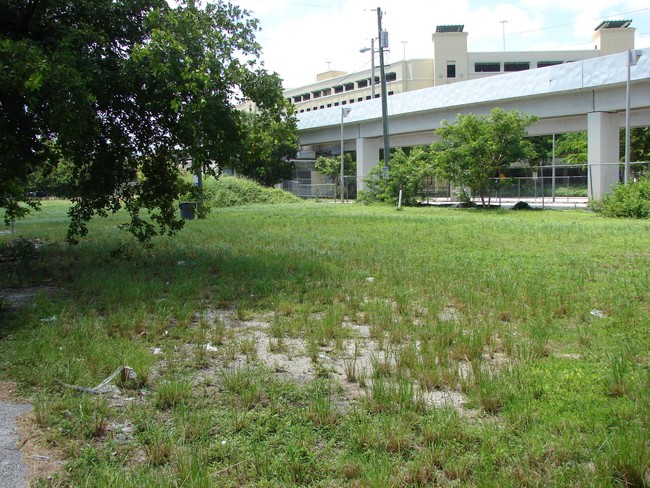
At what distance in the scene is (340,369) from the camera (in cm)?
558

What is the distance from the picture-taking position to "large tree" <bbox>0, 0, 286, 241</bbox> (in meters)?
9.00

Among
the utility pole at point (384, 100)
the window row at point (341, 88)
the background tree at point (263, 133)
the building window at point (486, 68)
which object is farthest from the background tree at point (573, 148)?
the background tree at point (263, 133)

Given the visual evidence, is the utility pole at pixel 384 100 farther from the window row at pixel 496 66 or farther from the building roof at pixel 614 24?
the building roof at pixel 614 24

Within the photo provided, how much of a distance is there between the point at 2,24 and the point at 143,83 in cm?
250

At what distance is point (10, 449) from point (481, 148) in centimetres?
3037

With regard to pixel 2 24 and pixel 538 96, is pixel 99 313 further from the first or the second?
pixel 538 96

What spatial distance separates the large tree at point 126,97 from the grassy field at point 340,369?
166 cm

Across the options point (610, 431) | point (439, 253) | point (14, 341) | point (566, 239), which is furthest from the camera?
point (566, 239)

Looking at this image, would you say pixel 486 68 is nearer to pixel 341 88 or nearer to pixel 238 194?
pixel 341 88

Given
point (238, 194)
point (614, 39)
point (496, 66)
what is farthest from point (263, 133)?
point (614, 39)

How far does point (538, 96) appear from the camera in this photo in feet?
116

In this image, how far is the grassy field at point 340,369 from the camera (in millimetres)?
3639

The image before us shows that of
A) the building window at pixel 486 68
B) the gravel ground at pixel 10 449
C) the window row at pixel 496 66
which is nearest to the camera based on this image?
the gravel ground at pixel 10 449

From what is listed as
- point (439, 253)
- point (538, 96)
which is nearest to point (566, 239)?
point (439, 253)
